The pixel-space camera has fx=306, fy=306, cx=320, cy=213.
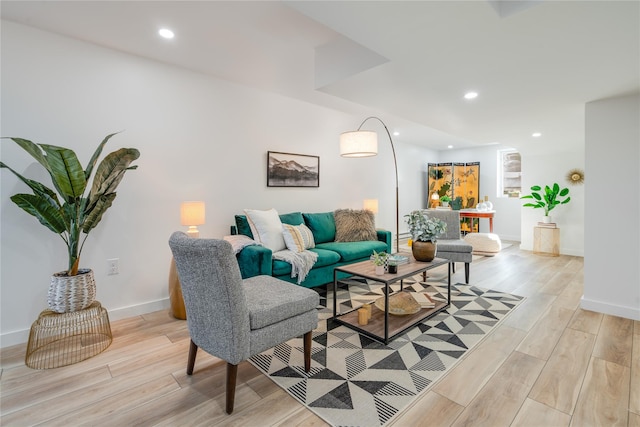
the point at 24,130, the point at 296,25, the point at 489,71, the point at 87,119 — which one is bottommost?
the point at 24,130

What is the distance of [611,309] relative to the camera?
9.76 ft

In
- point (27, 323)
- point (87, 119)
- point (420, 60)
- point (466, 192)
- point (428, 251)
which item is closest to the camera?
point (420, 60)

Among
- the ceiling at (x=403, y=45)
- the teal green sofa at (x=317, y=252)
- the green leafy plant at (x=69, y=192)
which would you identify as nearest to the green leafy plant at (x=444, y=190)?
the teal green sofa at (x=317, y=252)

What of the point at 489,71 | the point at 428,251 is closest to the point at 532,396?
the point at 428,251

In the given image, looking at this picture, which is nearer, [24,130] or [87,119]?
[24,130]

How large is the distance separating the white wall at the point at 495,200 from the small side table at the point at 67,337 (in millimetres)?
7853

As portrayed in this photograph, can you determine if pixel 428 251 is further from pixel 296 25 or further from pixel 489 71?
pixel 296 25

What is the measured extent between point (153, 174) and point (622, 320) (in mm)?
4687

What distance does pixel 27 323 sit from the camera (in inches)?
97.9

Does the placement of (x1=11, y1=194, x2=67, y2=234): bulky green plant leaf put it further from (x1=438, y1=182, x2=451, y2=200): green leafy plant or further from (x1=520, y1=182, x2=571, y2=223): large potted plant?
(x1=438, y1=182, x2=451, y2=200): green leafy plant

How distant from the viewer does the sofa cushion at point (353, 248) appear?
12.1 ft

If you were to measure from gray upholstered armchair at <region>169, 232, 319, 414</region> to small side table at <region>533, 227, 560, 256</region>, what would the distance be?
5719mm

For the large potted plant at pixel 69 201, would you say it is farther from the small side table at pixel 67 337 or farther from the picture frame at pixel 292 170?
the picture frame at pixel 292 170

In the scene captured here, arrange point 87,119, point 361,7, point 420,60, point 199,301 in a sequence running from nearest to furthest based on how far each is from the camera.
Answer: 1. point 361,7
2. point 199,301
3. point 420,60
4. point 87,119
